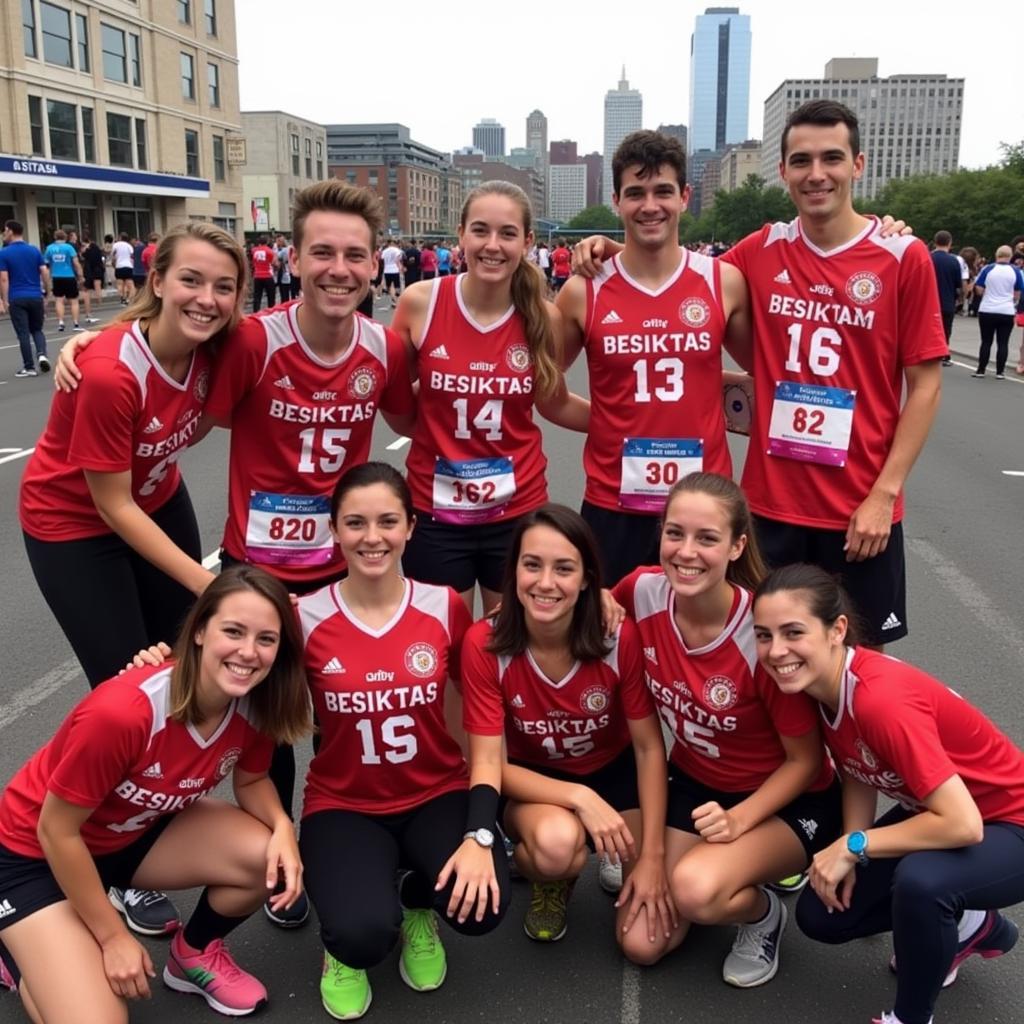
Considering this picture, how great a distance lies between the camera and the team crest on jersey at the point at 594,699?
3.13 metres

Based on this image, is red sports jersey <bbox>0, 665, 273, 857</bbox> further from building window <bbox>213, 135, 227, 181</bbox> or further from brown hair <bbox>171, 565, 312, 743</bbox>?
building window <bbox>213, 135, 227, 181</bbox>

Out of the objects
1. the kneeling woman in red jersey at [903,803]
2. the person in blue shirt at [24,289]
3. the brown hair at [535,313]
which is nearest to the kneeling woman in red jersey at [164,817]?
the brown hair at [535,313]

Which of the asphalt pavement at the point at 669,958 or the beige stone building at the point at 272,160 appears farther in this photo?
the beige stone building at the point at 272,160

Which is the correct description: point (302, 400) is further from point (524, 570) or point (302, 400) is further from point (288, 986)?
point (288, 986)

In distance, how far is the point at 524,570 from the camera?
3.03m

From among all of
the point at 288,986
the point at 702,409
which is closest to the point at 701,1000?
the point at 288,986

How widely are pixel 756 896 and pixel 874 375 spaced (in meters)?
1.75

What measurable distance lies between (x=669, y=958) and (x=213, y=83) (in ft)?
175

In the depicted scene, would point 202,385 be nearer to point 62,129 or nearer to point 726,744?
point 726,744

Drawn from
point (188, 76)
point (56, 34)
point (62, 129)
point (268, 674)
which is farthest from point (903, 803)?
point (188, 76)

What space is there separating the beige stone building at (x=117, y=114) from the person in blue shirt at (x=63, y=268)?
13.5 m

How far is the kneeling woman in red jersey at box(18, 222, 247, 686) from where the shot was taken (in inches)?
117

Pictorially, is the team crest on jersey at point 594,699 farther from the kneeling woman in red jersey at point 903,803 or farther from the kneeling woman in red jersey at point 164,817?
the kneeling woman in red jersey at point 164,817

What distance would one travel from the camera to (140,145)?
→ 1715 inches
